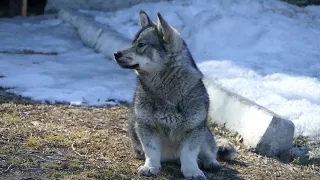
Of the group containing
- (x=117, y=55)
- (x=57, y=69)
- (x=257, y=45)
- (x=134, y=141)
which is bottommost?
(x=57, y=69)

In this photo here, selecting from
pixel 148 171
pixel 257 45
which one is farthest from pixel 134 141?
pixel 257 45

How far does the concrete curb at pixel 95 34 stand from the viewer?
11288 mm

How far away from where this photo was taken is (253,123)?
23.8 ft

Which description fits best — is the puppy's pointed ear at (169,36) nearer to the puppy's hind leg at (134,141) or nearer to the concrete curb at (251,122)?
the puppy's hind leg at (134,141)

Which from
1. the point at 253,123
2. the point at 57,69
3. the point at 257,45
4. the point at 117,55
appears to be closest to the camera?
the point at 117,55

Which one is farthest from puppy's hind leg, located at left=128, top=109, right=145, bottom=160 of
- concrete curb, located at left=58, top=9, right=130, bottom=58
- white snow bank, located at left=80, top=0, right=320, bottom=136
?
concrete curb, located at left=58, top=9, right=130, bottom=58

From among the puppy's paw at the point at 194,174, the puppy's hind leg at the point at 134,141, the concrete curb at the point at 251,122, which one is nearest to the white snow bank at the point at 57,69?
the concrete curb at the point at 251,122

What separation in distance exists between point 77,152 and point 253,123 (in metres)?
2.06

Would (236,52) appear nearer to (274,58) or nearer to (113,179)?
(274,58)

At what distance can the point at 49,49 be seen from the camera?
11.8 meters

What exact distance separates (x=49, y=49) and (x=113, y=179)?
21.6 feet

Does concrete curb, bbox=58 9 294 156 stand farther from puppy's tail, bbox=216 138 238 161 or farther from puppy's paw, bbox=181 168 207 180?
puppy's paw, bbox=181 168 207 180

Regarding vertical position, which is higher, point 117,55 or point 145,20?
point 145,20

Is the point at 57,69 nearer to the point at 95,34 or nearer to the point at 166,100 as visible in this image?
the point at 95,34
